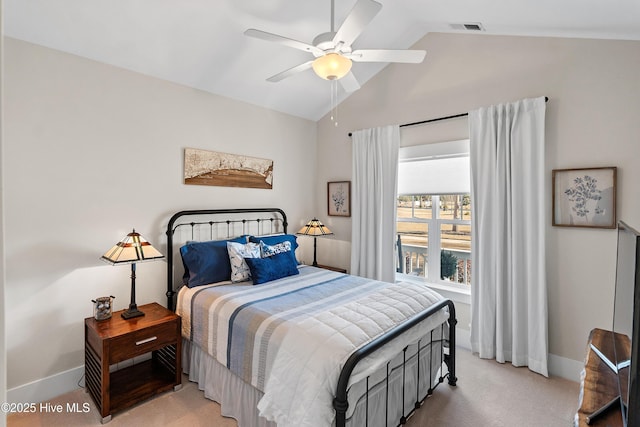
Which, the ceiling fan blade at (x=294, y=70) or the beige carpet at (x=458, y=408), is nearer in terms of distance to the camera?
the beige carpet at (x=458, y=408)

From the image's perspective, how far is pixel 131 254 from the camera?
2.45 meters

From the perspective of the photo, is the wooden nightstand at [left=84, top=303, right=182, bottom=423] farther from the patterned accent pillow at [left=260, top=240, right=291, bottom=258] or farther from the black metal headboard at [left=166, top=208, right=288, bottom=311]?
the patterned accent pillow at [left=260, top=240, right=291, bottom=258]

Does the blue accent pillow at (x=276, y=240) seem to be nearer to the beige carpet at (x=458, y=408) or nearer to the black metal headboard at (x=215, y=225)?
the black metal headboard at (x=215, y=225)

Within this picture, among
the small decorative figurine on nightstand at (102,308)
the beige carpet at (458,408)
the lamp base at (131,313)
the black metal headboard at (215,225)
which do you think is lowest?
the beige carpet at (458,408)

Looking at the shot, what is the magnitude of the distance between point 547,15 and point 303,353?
2.94 meters

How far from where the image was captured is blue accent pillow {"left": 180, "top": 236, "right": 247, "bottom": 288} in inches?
113

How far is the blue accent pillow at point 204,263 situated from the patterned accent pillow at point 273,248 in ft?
1.09

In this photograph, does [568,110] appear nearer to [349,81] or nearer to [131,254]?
[349,81]

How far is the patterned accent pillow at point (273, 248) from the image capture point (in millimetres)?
3090

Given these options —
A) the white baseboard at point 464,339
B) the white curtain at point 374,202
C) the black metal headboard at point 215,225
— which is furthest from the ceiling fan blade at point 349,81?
the white baseboard at point 464,339

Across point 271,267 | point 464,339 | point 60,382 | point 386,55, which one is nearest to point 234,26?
point 386,55

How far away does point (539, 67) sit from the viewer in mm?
2805

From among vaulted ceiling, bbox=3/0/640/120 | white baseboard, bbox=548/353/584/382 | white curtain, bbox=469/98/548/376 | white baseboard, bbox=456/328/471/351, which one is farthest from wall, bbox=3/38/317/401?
white baseboard, bbox=548/353/584/382

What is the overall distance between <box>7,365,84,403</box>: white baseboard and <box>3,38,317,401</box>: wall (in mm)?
14
